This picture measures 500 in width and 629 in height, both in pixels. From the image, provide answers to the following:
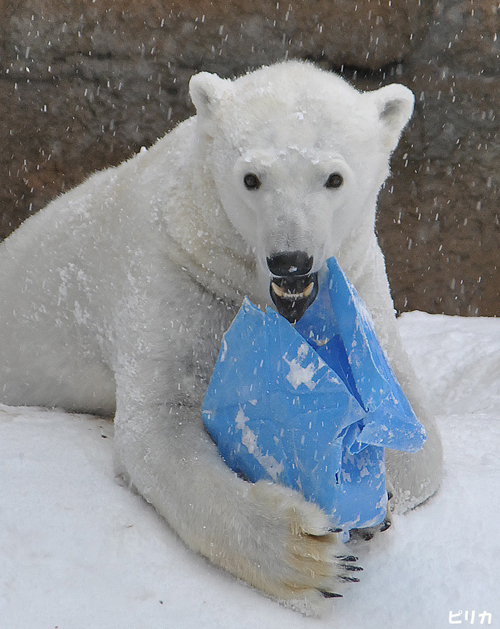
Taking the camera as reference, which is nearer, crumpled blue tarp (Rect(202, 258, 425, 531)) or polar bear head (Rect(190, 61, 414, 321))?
crumpled blue tarp (Rect(202, 258, 425, 531))

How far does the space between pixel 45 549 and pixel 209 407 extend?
0.57 metres

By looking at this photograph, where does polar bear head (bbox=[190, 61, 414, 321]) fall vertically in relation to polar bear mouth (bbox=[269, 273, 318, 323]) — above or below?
above

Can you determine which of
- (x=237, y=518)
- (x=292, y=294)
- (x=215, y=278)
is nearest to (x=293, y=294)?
(x=292, y=294)

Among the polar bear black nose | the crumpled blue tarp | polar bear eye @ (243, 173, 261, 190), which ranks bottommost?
the crumpled blue tarp

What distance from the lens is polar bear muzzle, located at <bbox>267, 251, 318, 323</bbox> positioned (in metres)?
1.90

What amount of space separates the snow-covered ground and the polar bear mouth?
0.66 metres

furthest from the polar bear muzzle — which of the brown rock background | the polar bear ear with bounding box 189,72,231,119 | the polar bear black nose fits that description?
the brown rock background

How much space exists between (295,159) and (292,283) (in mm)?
336

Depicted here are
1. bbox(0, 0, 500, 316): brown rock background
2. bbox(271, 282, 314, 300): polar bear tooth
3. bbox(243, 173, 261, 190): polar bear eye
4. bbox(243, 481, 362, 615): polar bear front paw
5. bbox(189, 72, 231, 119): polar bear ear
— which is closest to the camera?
bbox(243, 481, 362, 615): polar bear front paw

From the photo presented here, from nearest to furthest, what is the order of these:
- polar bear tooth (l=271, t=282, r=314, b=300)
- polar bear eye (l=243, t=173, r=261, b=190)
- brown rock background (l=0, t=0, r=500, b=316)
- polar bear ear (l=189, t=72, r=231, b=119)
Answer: polar bear tooth (l=271, t=282, r=314, b=300) → polar bear eye (l=243, t=173, r=261, b=190) → polar bear ear (l=189, t=72, r=231, b=119) → brown rock background (l=0, t=0, r=500, b=316)

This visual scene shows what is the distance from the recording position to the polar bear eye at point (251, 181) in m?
2.06

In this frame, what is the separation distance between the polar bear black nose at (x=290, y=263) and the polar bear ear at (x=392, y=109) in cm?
66

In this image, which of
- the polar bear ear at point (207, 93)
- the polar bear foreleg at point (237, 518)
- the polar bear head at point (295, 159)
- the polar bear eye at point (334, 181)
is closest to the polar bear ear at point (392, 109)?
the polar bear head at point (295, 159)

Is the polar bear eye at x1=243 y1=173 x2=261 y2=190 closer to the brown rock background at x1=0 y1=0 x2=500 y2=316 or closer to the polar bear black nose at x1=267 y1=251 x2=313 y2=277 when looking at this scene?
the polar bear black nose at x1=267 y1=251 x2=313 y2=277
